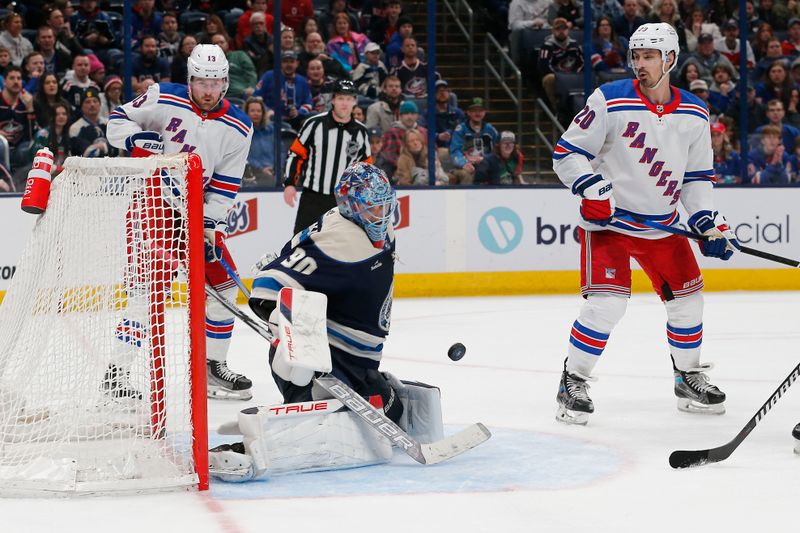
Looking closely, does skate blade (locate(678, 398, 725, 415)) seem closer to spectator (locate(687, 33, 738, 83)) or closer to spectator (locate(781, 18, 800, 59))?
spectator (locate(687, 33, 738, 83))

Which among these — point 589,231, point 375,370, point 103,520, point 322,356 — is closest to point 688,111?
point 589,231

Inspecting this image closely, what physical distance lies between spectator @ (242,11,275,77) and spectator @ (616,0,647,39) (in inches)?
101

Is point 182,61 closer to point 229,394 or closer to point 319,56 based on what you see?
point 319,56

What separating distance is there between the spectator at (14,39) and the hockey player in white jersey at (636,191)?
4.55 metres

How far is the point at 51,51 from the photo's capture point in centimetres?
765

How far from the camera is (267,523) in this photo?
2799mm

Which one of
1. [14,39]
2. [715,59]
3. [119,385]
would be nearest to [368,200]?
[119,385]

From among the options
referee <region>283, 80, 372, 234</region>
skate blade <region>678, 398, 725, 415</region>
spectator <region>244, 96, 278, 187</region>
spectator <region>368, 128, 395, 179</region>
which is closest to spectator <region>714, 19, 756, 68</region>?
spectator <region>368, 128, 395, 179</region>

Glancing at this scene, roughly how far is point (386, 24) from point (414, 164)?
119 cm

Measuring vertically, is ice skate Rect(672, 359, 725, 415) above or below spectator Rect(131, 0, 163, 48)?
below

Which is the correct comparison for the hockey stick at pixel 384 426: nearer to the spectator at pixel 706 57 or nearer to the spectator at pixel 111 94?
the spectator at pixel 111 94

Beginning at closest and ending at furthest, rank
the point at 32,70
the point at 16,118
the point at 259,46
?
1. the point at 16,118
2. the point at 32,70
3. the point at 259,46

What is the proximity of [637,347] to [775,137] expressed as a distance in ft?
11.1

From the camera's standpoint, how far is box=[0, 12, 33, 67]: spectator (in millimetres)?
7582
